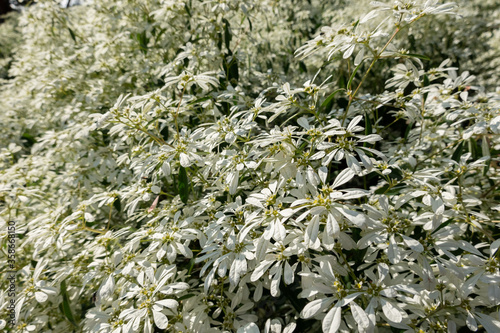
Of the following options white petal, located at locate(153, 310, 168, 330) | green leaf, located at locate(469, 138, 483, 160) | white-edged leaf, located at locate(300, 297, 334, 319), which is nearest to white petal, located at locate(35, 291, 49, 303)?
white petal, located at locate(153, 310, 168, 330)

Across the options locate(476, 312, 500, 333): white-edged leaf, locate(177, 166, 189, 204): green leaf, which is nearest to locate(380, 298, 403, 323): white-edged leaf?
locate(476, 312, 500, 333): white-edged leaf

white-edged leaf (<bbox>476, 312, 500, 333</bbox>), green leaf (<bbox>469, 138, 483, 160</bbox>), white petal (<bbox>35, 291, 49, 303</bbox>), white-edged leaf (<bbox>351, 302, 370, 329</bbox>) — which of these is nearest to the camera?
white-edged leaf (<bbox>351, 302, 370, 329</bbox>)

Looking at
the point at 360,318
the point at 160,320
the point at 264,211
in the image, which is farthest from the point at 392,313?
the point at 160,320

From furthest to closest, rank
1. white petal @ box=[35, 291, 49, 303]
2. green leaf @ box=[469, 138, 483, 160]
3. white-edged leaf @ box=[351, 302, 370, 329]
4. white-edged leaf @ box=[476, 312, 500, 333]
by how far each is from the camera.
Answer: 1. green leaf @ box=[469, 138, 483, 160]
2. white petal @ box=[35, 291, 49, 303]
3. white-edged leaf @ box=[476, 312, 500, 333]
4. white-edged leaf @ box=[351, 302, 370, 329]

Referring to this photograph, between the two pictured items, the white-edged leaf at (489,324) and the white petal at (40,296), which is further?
the white petal at (40,296)

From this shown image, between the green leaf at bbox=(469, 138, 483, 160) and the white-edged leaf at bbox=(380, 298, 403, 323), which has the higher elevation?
the white-edged leaf at bbox=(380, 298, 403, 323)

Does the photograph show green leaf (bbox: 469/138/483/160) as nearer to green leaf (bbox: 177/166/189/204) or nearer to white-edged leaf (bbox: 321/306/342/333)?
white-edged leaf (bbox: 321/306/342/333)

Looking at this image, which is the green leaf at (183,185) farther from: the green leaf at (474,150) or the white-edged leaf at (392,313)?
the green leaf at (474,150)

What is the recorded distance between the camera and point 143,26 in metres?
2.50

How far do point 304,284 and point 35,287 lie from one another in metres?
1.29

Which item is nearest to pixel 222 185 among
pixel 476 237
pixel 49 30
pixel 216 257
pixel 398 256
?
pixel 216 257

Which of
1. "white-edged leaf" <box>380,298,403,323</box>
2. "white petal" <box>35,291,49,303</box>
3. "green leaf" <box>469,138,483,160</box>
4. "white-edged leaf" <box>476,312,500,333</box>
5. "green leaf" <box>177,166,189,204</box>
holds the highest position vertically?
"green leaf" <box>177,166,189,204</box>

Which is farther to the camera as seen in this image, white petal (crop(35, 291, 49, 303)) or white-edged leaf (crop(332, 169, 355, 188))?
white petal (crop(35, 291, 49, 303))

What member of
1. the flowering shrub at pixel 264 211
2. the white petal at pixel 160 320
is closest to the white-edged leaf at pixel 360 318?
the flowering shrub at pixel 264 211
